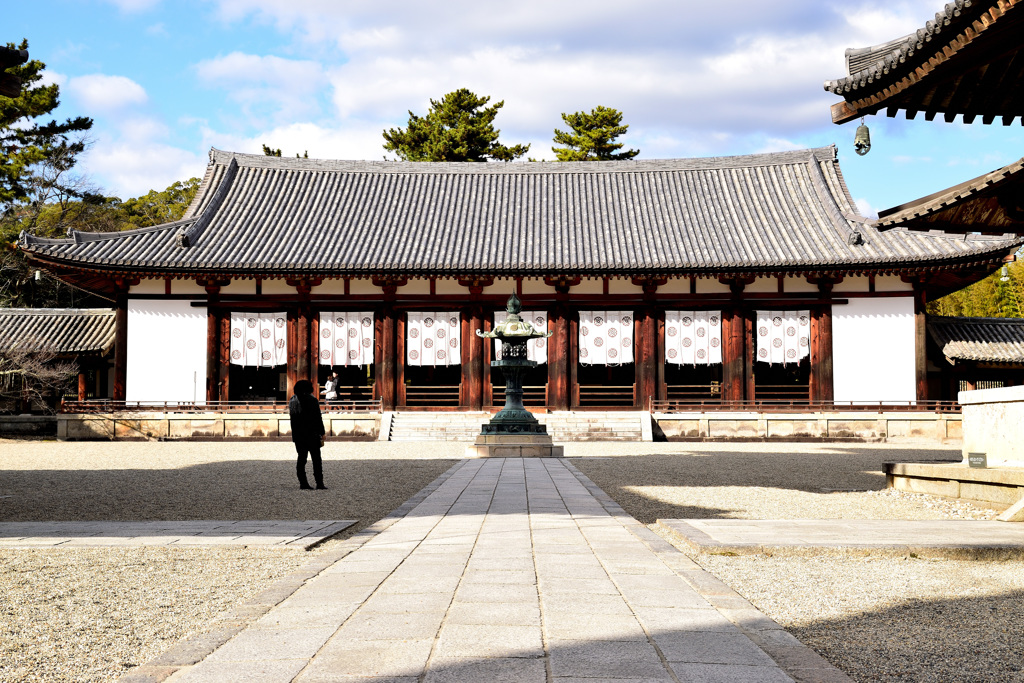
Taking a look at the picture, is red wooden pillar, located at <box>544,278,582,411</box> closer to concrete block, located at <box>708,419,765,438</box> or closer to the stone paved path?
concrete block, located at <box>708,419,765,438</box>

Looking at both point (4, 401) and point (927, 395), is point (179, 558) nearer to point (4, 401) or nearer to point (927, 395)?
point (4, 401)

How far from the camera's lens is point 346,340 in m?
23.0

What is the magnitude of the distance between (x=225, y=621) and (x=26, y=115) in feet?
125

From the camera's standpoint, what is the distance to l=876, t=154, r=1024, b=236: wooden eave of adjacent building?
7.11 m

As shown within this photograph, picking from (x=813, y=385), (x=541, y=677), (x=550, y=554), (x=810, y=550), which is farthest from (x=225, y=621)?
(x=813, y=385)

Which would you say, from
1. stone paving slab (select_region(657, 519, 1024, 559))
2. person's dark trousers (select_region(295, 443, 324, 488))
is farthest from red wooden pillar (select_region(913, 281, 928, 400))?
person's dark trousers (select_region(295, 443, 324, 488))

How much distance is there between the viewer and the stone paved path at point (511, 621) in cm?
305

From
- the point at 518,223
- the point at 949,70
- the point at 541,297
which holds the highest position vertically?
the point at 518,223

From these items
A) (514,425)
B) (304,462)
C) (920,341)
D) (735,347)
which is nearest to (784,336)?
(735,347)

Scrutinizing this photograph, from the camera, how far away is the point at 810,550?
18.7 feet

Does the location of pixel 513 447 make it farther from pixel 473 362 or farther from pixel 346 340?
pixel 346 340

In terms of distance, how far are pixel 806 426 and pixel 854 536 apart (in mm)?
15389

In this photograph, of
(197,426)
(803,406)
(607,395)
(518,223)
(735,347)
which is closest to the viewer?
(197,426)

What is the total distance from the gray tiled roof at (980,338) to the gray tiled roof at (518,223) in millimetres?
2796
